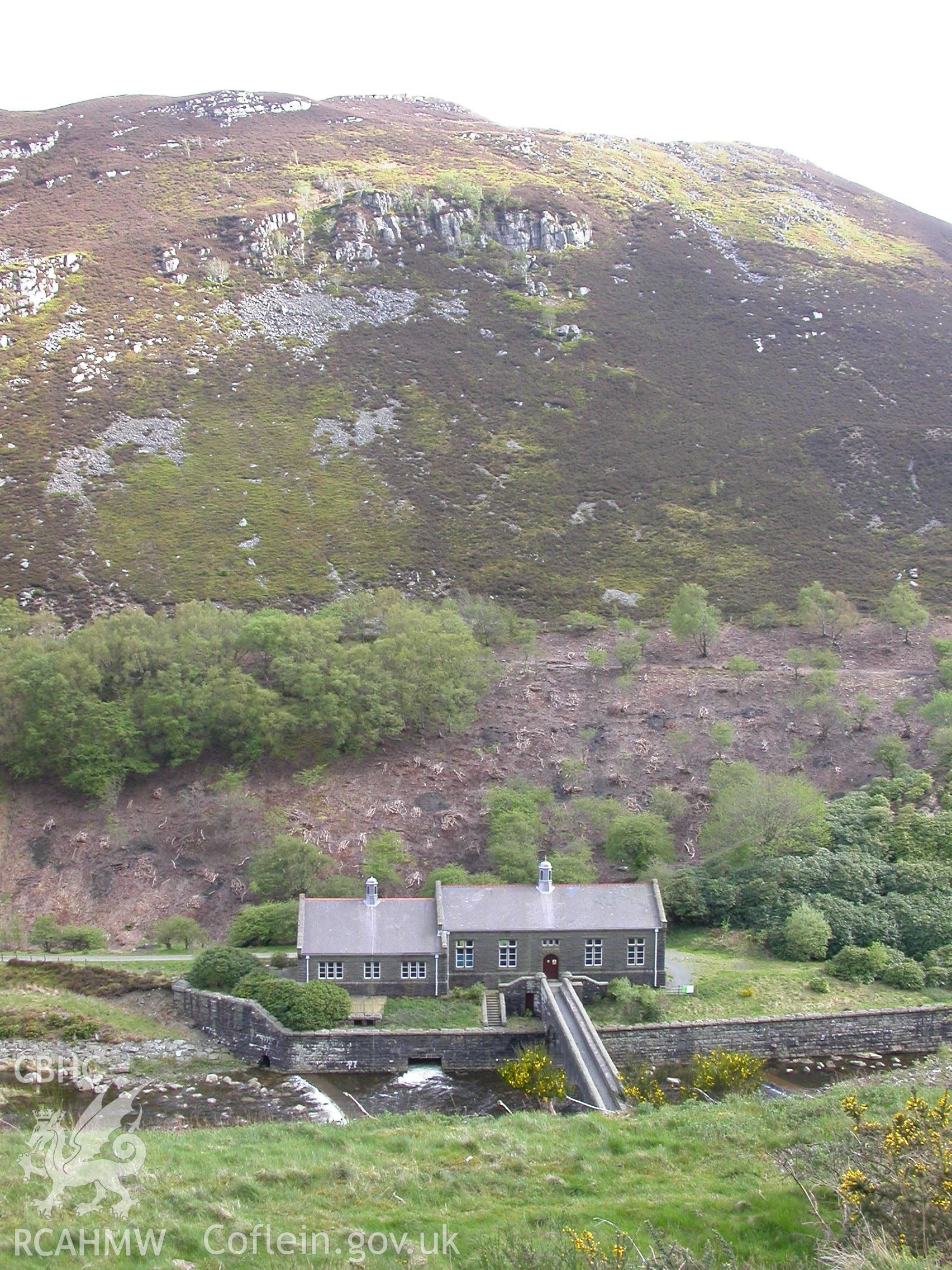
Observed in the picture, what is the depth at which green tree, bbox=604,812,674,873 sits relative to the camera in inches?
1777

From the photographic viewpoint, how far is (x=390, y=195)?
128125 mm

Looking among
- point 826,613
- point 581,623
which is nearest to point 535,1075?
point 581,623

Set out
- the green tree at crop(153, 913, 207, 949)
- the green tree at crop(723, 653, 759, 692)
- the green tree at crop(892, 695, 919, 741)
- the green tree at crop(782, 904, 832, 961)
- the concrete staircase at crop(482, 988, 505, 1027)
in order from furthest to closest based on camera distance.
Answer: the green tree at crop(723, 653, 759, 692)
the green tree at crop(892, 695, 919, 741)
the green tree at crop(153, 913, 207, 949)
the green tree at crop(782, 904, 832, 961)
the concrete staircase at crop(482, 988, 505, 1027)

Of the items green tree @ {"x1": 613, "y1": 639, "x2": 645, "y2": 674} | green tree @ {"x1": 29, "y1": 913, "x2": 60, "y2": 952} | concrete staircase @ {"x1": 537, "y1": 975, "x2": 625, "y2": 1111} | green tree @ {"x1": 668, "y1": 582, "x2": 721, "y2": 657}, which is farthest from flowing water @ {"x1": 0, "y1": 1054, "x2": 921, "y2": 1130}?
green tree @ {"x1": 668, "y1": 582, "x2": 721, "y2": 657}

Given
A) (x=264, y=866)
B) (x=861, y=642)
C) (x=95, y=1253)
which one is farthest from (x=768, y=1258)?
(x=861, y=642)

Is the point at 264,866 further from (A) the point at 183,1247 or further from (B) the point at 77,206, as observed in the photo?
(B) the point at 77,206

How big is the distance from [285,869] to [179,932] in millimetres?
4614

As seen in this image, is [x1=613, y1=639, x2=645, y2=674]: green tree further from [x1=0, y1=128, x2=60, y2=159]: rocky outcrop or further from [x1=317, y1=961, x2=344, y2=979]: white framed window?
[x1=0, y1=128, x2=60, y2=159]: rocky outcrop

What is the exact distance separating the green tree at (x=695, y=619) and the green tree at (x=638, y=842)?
80.2 ft

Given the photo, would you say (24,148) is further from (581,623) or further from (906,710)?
(906,710)

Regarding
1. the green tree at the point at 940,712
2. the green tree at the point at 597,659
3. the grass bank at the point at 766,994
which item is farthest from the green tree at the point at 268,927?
the green tree at the point at 940,712

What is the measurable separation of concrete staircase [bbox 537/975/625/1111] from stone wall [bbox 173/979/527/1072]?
Answer: 1.35m

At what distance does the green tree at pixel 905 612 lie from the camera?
70000 millimetres

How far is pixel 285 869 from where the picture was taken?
144 ft
